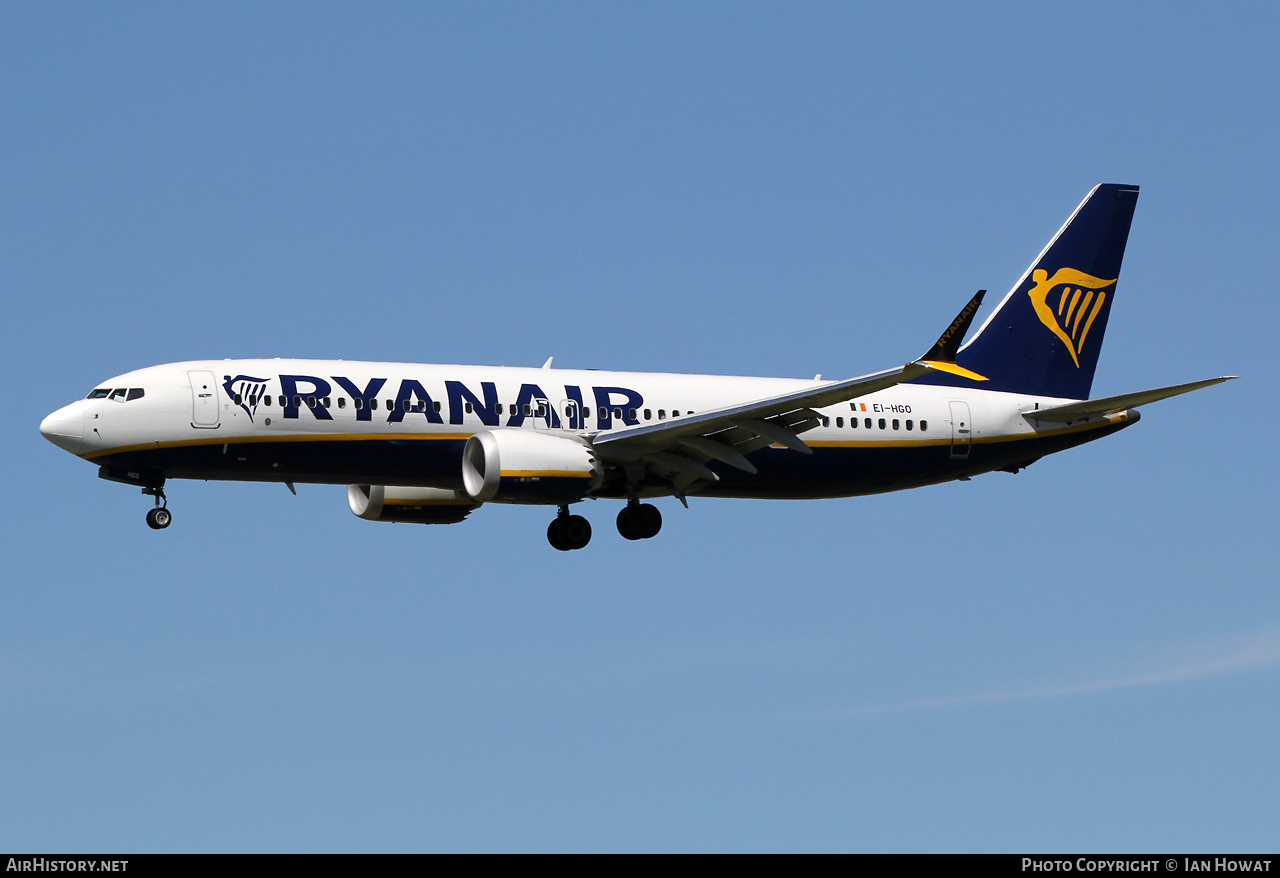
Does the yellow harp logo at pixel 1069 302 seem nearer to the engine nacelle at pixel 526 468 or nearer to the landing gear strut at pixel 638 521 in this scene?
the landing gear strut at pixel 638 521

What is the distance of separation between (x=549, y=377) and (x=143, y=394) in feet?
32.9

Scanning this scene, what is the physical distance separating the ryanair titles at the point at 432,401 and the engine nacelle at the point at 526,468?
0.99 m

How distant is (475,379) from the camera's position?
43.2 m

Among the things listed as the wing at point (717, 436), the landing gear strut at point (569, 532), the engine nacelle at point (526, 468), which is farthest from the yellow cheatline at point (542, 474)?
the landing gear strut at point (569, 532)

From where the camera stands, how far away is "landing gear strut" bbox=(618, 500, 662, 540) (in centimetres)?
4484

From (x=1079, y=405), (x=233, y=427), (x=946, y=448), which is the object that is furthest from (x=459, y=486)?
(x=1079, y=405)

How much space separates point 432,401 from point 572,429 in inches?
145

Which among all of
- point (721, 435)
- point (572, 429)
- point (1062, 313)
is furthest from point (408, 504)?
point (1062, 313)

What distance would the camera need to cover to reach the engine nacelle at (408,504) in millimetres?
47844

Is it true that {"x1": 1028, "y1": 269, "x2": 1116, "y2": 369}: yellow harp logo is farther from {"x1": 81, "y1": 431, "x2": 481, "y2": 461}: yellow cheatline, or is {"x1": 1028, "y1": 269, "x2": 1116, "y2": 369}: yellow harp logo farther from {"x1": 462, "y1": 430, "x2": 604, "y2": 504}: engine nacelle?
{"x1": 81, "y1": 431, "x2": 481, "y2": 461}: yellow cheatline

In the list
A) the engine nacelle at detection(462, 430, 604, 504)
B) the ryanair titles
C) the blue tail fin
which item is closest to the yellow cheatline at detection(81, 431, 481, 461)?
the ryanair titles

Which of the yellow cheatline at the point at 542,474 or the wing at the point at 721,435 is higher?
the wing at the point at 721,435

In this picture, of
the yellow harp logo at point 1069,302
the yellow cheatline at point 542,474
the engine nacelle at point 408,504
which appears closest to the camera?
the yellow cheatline at point 542,474

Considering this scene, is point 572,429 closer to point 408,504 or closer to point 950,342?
point 408,504
